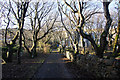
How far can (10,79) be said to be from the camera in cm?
527

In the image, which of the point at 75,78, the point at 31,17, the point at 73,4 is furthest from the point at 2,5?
the point at 75,78

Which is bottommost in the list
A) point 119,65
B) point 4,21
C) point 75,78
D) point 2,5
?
point 75,78

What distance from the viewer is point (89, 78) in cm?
539

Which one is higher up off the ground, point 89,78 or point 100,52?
point 100,52

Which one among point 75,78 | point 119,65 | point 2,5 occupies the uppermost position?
point 2,5

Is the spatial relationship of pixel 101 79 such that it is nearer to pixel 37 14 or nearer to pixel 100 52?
pixel 100 52

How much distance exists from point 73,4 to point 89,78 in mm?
9579

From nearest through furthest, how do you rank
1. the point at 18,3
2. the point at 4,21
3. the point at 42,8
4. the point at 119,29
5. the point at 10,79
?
the point at 10,79, the point at 119,29, the point at 18,3, the point at 4,21, the point at 42,8

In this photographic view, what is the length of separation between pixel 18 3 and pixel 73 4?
6607 mm

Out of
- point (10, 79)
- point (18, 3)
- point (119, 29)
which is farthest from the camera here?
point (18, 3)

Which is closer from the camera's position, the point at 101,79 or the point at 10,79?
the point at 101,79

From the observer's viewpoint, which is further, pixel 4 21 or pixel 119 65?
pixel 4 21

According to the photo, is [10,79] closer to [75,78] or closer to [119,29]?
[75,78]

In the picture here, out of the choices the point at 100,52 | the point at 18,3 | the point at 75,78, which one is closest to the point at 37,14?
the point at 18,3
